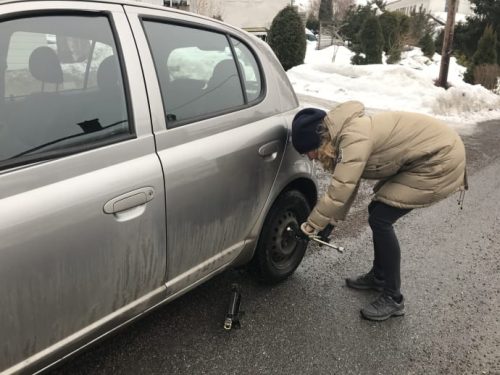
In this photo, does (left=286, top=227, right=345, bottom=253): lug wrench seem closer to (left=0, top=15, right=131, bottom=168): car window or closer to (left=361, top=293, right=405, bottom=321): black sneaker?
(left=361, top=293, right=405, bottom=321): black sneaker

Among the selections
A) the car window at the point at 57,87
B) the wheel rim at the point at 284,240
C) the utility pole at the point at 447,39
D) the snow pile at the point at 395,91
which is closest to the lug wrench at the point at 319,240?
the wheel rim at the point at 284,240

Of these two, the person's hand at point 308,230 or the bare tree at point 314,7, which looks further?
the bare tree at point 314,7

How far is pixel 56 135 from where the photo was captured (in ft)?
5.51

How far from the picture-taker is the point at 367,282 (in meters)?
3.14

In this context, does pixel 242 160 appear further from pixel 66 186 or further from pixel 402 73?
pixel 402 73

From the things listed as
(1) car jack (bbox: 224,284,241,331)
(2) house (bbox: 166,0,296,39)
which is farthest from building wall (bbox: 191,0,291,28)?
(1) car jack (bbox: 224,284,241,331)

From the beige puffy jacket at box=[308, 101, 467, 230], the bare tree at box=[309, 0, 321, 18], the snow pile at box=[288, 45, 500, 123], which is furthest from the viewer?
the bare tree at box=[309, 0, 321, 18]

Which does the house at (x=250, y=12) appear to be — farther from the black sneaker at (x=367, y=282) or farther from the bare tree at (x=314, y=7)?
the bare tree at (x=314, y=7)

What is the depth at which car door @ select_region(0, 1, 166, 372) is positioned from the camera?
1552 mm

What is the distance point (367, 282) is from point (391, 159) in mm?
1053

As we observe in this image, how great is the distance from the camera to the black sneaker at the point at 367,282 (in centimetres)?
310

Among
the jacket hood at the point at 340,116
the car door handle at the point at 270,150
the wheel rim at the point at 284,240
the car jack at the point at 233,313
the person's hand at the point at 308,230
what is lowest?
the car jack at the point at 233,313

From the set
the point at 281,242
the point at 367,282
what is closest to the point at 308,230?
the point at 281,242

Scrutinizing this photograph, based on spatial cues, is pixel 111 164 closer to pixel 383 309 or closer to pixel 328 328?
pixel 328 328
